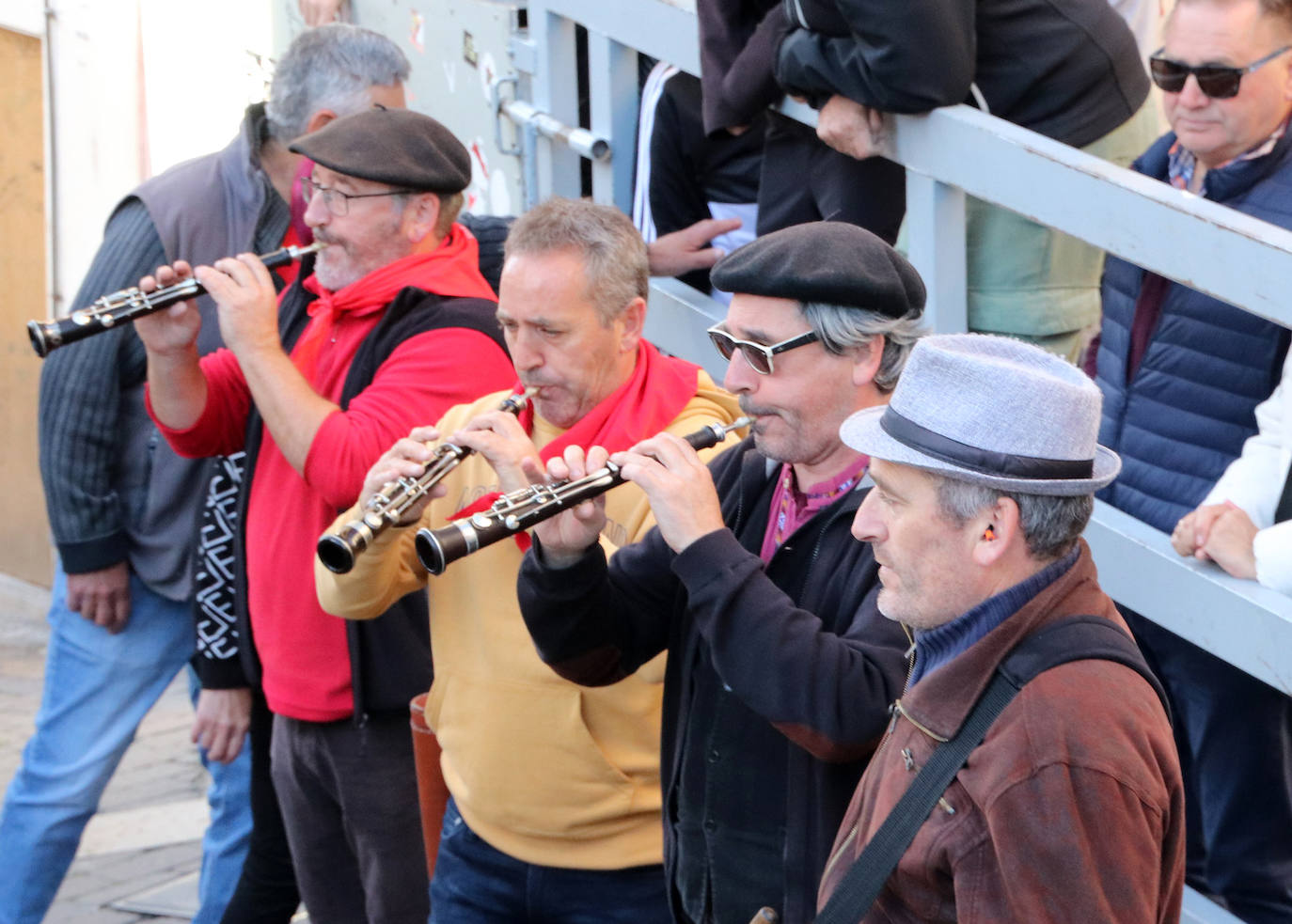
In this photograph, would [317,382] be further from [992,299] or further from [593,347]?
[992,299]

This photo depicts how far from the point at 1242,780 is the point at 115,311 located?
2.59m

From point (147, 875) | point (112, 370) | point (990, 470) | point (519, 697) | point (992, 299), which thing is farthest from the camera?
point (147, 875)

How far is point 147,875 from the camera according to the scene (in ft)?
16.3

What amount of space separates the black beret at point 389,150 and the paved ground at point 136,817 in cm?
210

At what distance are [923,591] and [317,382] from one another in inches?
77.7

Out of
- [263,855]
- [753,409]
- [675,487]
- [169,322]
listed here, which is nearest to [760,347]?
[753,409]

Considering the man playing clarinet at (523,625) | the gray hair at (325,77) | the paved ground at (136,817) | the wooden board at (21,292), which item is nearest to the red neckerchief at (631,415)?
the man playing clarinet at (523,625)

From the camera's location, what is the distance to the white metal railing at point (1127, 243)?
8.44ft

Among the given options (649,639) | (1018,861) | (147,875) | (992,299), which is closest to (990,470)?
(1018,861)

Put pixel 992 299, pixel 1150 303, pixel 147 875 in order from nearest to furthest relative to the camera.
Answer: pixel 1150 303, pixel 992 299, pixel 147 875

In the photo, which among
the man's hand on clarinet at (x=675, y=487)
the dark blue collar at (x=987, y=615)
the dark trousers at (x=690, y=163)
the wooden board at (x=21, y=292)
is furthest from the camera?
the wooden board at (x=21, y=292)

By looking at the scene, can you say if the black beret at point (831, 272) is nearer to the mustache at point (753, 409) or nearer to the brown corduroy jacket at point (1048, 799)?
the mustache at point (753, 409)

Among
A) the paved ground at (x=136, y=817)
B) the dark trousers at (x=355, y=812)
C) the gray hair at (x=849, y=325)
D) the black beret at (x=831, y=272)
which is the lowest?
the paved ground at (x=136, y=817)

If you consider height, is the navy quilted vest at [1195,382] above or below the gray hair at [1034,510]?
below
